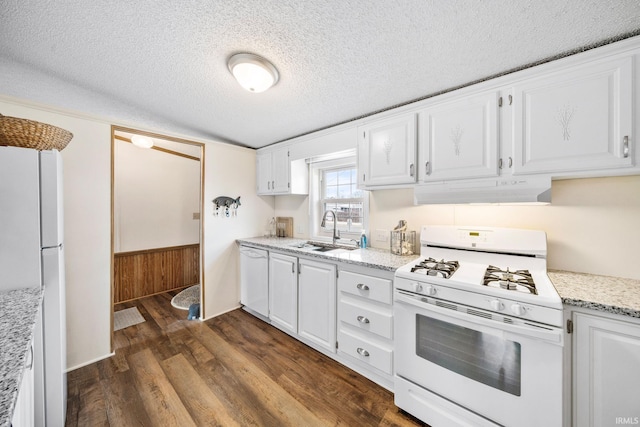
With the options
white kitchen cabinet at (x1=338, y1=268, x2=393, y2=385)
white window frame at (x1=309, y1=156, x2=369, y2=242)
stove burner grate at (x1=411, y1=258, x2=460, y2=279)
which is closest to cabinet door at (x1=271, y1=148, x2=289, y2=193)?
white window frame at (x1=309, y1=156, x2=369, y2=242)

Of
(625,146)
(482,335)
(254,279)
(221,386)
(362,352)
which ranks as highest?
(625,146)

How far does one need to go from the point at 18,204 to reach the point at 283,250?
174cm

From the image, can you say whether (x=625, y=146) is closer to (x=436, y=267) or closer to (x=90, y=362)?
(x=436, y=267)

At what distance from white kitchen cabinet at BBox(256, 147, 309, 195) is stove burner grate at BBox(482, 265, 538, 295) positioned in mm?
2082

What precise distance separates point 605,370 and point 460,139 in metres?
1.41

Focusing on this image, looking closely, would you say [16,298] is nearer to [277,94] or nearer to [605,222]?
[277,94]

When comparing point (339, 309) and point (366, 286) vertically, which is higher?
point (366, 286)

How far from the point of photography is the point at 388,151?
204cm

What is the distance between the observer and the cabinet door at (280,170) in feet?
9.54

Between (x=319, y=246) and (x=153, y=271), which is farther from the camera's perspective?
(x=153, y=271)

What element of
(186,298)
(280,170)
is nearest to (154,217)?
(186,298)

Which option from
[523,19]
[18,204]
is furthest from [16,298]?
[523,19]

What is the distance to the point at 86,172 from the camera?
6.68ft

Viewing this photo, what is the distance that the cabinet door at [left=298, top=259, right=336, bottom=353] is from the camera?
2036 millimetres
